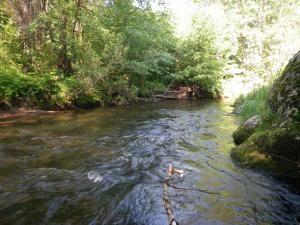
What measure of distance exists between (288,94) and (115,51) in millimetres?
9236

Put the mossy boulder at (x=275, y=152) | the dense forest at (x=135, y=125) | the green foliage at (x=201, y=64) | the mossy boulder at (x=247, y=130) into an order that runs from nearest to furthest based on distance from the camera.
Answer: the dense forest at (x=135, y=125) < the mossy boulder at (x=275, y=152) < the mossy boulder at (x=247, y=130) < the green foliage at (x=201, y=64)

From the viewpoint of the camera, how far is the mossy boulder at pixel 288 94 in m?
4.82

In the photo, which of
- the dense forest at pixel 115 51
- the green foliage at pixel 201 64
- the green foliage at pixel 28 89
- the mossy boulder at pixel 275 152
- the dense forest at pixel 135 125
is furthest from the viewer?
the green foliage at pixel 201 64

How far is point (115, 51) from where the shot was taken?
13109 millimetres

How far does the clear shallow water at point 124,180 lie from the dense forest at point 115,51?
3.90 meters

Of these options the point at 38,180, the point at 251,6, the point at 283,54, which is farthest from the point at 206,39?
the point at 38,180

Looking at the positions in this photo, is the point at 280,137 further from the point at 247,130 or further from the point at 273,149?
the point at 247,130

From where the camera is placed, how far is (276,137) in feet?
15.7

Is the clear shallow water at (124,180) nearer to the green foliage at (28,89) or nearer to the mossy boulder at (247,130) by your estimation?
the mossy boulder at (247,130)

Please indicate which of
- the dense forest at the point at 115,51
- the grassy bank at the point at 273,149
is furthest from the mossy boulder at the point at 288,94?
the dense forest at the point at 115,51

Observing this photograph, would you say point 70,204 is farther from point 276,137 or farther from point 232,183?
point 276,137

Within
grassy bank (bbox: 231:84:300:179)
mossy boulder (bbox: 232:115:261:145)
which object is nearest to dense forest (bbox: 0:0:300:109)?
mossy boulder (bbox: 232:115:261:145)

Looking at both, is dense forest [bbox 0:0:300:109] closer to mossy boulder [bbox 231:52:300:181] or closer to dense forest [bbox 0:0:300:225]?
dense forest [bbox 0:0:300:225]

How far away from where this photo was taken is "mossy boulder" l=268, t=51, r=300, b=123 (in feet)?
15.8
